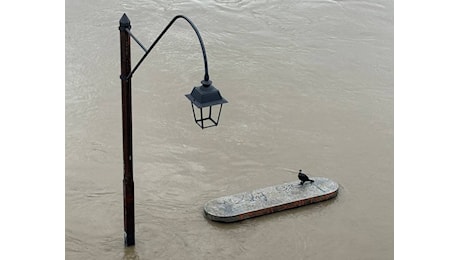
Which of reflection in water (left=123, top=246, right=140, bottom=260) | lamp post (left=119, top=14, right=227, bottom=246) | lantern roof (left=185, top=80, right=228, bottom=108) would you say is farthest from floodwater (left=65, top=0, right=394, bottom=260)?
lantern roof (left=185, top=80, right=228, bottom=108)

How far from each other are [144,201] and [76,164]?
127cm

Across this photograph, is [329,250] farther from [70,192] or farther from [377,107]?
[377,107]

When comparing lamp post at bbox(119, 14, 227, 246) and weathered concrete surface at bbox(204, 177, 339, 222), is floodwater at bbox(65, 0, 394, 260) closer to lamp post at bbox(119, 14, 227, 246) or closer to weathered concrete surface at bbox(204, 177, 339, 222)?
weathered concrete surface at bbox(204, 177, 339, 222)

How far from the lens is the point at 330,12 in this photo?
14.7 meters

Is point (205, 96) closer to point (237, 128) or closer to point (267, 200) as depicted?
point (267, 200)

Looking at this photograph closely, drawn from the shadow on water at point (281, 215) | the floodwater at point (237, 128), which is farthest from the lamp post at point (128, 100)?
the shadow on water at point (281, 215)

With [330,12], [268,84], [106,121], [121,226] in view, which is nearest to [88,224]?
[121,226]

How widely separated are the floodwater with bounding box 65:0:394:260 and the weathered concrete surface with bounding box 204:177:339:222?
0.36 feet

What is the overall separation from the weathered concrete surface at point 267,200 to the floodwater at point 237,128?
0.11 m

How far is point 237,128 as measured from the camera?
1020cm

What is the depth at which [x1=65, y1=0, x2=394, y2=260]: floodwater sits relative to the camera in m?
7.85

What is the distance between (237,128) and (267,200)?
214 centimetres

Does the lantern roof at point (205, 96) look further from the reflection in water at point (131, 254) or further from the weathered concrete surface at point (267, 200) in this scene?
the weathered concrete surface at point (267, 200)

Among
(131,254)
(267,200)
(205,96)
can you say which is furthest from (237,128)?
(205,96)
